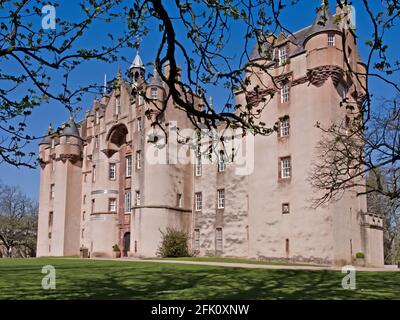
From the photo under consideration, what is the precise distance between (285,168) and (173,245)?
1162 cm

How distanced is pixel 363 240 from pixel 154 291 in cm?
2430

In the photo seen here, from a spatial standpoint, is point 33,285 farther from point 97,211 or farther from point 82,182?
point 82,182

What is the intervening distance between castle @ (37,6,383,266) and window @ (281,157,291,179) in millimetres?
75

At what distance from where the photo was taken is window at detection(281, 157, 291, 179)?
33.8 m

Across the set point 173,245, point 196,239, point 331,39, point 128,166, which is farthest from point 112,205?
point 331,39

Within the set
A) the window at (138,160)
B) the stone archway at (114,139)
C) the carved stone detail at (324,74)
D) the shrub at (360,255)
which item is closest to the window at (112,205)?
the stone archway at (114,139)

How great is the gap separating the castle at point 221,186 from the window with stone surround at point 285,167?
8 centimetres

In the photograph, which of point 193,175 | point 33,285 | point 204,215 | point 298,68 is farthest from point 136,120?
point 33,285

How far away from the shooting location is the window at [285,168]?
3378cm

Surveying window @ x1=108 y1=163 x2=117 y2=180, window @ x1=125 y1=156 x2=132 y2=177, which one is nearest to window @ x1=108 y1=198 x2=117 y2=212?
window @ x1=108 y1=163 x2=117 y2=180

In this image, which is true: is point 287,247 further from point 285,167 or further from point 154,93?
point 154,93

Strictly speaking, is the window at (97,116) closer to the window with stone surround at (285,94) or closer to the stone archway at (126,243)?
the stone archway at (126,243)

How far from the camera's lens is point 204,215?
41375mm

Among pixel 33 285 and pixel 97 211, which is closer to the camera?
pixel 33 285
